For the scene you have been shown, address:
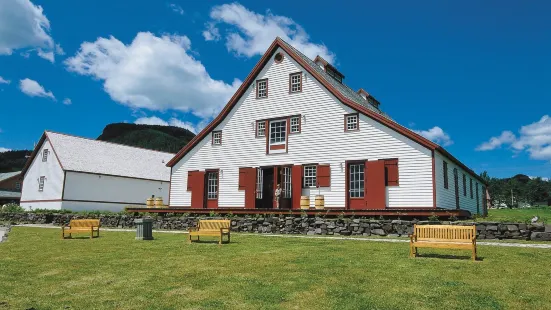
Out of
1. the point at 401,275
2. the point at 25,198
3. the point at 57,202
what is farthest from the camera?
the point at 25,198

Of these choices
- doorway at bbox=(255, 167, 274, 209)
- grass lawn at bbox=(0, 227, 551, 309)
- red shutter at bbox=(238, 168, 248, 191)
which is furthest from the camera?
red shutter at bbox=(238, 168, 248, 191)

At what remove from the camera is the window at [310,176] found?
23920 mm

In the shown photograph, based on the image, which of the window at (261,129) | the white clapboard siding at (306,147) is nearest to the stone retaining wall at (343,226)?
the white clapboard siding at (306,147)

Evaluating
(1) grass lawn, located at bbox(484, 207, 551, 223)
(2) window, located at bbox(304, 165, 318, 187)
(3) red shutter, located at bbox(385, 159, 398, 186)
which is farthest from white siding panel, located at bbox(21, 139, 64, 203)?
(1) grass lawn, located at bbox(484, 207, 551, 223)

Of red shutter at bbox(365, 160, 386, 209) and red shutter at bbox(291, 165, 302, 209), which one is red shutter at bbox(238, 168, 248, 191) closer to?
red shutter at bbox(291, 165, 302, 209)

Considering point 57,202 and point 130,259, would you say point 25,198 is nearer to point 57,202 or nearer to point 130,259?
point 57,202

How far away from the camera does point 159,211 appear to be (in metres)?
25.9

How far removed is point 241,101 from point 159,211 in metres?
8.72

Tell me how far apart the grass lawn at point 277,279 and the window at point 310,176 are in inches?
449

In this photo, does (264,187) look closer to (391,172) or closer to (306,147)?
(306,147)

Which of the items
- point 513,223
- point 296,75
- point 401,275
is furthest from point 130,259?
point 296,75

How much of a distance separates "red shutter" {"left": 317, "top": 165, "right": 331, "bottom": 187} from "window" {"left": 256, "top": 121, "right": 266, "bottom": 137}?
4.66 meters

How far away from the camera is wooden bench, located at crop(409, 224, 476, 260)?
34.4ft

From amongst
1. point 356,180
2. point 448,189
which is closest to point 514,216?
point 448,189
